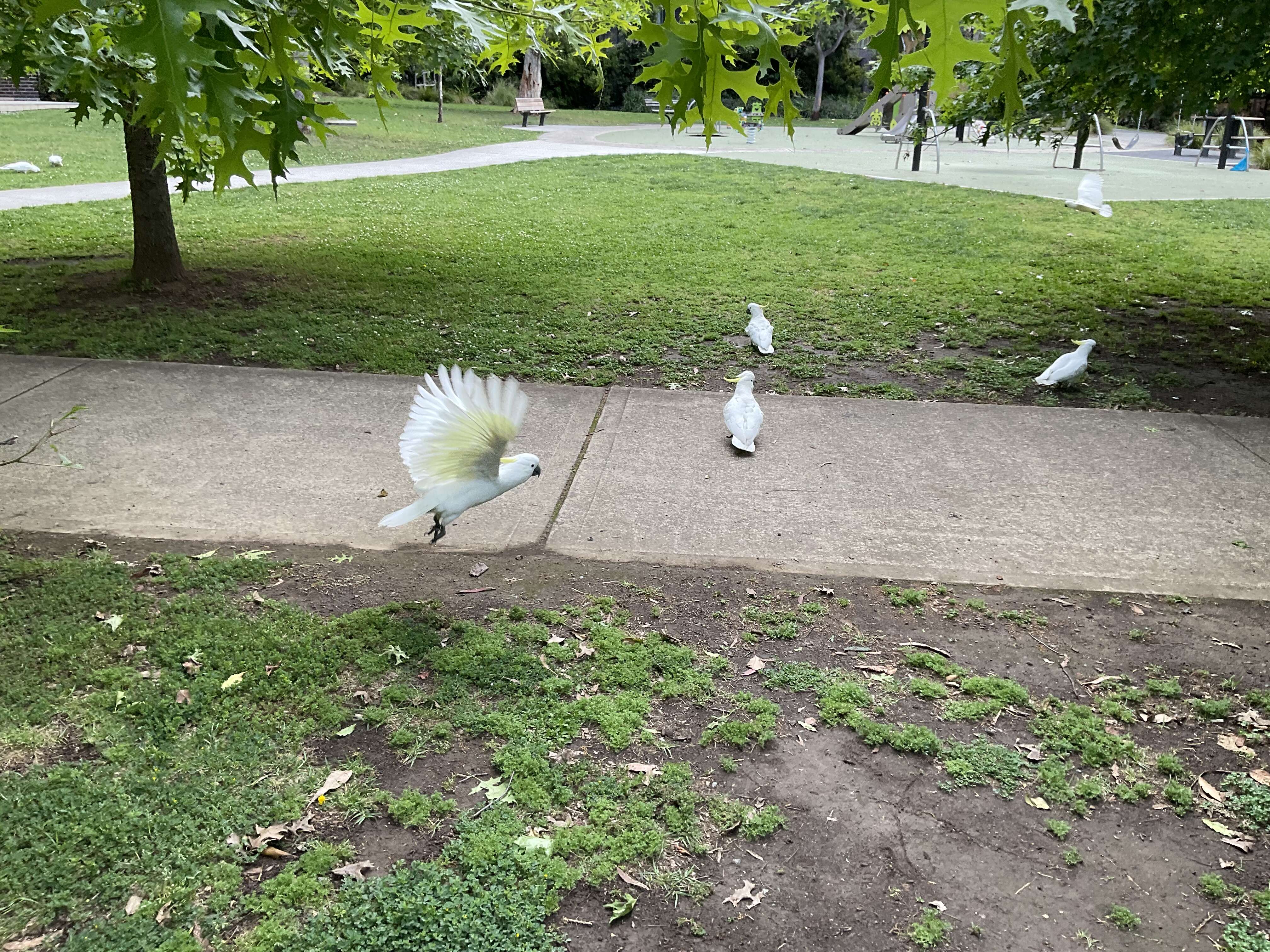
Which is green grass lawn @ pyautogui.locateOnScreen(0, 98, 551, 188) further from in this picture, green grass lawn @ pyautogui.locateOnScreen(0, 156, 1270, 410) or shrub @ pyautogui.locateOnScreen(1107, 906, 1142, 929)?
shrub @ pyautogui.locateOnScreen(1107, 906, 1142, 929)

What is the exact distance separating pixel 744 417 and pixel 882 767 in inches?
103

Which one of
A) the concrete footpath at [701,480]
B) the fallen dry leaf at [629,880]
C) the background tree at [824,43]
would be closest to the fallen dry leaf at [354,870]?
the fallen dry leaf at [629,880]

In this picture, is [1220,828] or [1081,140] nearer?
[1220,828]

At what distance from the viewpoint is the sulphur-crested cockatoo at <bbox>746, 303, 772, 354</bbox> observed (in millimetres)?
7004

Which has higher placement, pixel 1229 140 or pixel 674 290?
pixel 1229 140

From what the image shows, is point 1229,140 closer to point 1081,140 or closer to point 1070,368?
point 1081,140

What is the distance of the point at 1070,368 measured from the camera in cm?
618

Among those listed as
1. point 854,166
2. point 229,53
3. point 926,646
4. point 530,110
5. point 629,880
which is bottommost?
point 629,880

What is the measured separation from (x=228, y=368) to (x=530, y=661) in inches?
161

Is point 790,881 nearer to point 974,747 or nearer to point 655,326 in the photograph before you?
point 974,747

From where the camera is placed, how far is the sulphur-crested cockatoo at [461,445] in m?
3.46

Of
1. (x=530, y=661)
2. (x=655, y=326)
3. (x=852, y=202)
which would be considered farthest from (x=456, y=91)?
(x=530, y=661)

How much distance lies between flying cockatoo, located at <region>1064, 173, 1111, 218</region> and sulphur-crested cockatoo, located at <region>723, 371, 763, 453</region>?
9.66m

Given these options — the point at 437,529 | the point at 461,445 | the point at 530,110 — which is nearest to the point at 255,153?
the point at 530,110
